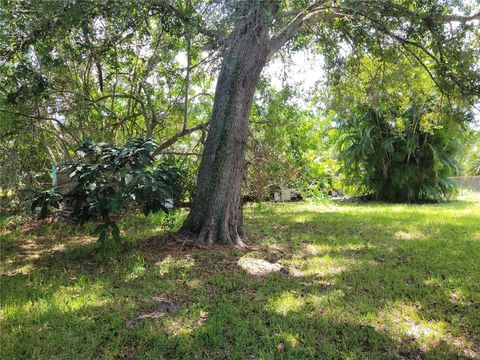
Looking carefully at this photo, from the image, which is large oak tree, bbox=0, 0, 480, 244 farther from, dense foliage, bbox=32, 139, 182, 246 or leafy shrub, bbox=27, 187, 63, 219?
leafy shrub, bbox=27, 187, 63, 219

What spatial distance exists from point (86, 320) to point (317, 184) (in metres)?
7.82

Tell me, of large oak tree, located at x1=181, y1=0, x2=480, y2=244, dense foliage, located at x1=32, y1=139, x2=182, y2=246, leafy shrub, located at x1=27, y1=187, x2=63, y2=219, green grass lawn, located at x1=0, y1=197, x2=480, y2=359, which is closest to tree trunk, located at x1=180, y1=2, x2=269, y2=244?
large oak tree, located at x1=181, y1=0, x2=480, y2=244

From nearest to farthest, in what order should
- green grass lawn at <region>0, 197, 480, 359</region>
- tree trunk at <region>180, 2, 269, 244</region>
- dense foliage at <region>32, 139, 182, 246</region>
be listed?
green grass lawn at <region>0, 197, 480, 359</region>, dense foliage at <region>32, 139, 182, 246</region>, tree trunk at <region>180, 2, 269, 244</region>

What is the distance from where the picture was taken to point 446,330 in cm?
231

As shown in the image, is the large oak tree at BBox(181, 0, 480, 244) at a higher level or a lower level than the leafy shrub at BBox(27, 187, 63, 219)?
higher

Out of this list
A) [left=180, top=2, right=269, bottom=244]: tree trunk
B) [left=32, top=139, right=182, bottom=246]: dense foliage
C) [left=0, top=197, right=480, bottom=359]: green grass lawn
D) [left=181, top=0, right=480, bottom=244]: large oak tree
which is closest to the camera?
[left=0, top=197, right=480, bottom=359]: green grass lawn

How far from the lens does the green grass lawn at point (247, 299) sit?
82.8 inches

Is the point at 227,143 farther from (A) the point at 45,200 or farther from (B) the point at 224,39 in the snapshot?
(A) the point at 45,200

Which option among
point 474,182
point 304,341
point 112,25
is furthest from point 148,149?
point 474,182

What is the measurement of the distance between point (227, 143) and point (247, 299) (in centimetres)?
196

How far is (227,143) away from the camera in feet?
13.2

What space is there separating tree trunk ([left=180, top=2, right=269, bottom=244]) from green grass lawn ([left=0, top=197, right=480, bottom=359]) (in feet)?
1.26

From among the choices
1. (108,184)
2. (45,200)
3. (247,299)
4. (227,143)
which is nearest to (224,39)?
(227,143)

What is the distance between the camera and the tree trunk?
13.2 ft
